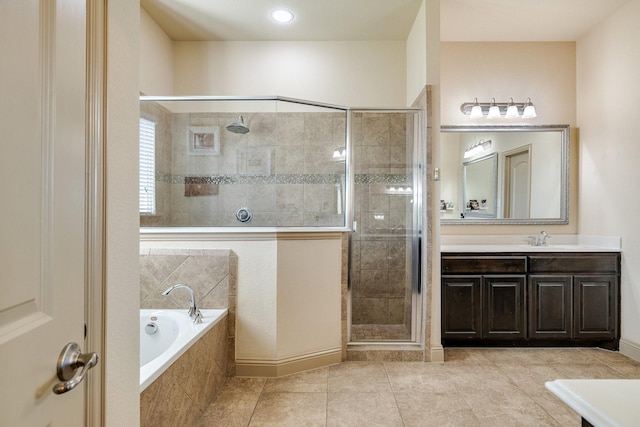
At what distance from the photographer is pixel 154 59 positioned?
3.06 metres

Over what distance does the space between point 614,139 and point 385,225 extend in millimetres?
2233

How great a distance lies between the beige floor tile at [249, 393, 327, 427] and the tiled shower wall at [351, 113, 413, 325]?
3.00 feet

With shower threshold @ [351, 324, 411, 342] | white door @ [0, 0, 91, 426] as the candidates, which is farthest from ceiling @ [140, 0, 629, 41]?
shower threshold @ [351, 324, 411, 342]

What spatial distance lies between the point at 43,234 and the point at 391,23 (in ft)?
10.7

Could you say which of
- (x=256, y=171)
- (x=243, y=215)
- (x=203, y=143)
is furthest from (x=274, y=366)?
(x=203, y=143)

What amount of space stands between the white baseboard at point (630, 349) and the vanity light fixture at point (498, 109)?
2.23 m

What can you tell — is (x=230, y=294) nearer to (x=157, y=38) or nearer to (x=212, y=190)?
(x=212, y=190)

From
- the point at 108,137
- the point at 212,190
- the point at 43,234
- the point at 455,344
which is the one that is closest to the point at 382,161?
the point at 212,190

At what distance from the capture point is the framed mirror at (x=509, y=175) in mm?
3402

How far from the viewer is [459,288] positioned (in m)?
2.89

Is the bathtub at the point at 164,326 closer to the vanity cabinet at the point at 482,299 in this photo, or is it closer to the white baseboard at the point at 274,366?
the white baseboard at the point at 274,366

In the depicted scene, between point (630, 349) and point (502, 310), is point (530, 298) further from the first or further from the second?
point (630, 349)

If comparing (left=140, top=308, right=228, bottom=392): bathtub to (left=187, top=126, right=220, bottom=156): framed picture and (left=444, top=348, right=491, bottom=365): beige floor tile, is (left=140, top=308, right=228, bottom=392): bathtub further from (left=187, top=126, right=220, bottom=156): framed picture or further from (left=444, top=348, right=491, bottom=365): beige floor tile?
(left=444, top=348, right=491, bottom=365): beige floor tile

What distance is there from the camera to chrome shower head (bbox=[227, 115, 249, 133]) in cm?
296
